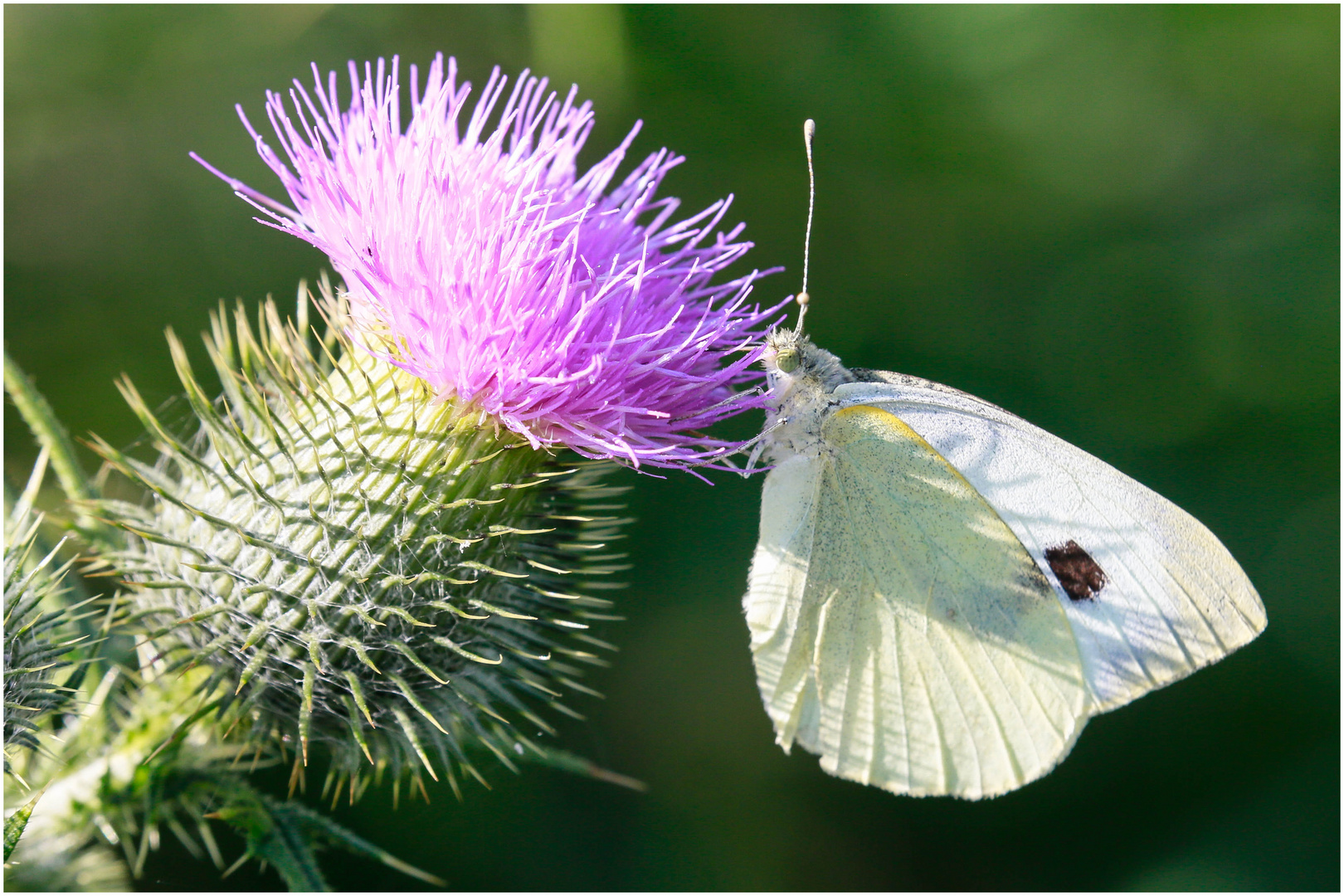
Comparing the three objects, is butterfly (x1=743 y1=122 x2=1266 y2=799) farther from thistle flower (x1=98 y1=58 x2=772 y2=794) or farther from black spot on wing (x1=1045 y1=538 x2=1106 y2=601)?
thistle flower (x1=98 y1=58 x2=772 y2=794)

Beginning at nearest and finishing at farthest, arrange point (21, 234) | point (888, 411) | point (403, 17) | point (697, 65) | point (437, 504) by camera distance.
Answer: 1. point (437, 504)
2. point (888, 411)
3. point (21, 234)
4. point (403, 17)
5. point (697, 65)

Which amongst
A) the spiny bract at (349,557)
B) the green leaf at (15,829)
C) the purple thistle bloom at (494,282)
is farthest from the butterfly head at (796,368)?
the green leaf at (15,829)

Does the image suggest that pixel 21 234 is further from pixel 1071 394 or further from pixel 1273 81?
pixel 1273 81

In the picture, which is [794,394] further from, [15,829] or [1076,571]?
[15,829]

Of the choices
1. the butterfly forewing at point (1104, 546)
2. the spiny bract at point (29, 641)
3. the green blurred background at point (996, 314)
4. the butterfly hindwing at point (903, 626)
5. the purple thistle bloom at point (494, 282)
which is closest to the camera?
the spiny bract at point (29, 641)

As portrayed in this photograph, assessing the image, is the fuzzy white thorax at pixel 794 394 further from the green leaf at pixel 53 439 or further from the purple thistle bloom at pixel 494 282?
the green leaf at pixel 53 439

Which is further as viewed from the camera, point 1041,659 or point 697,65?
point 697,65

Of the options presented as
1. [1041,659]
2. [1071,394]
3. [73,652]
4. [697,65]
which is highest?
[697,65]

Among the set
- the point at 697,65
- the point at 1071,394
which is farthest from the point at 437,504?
the point at 1071,394
